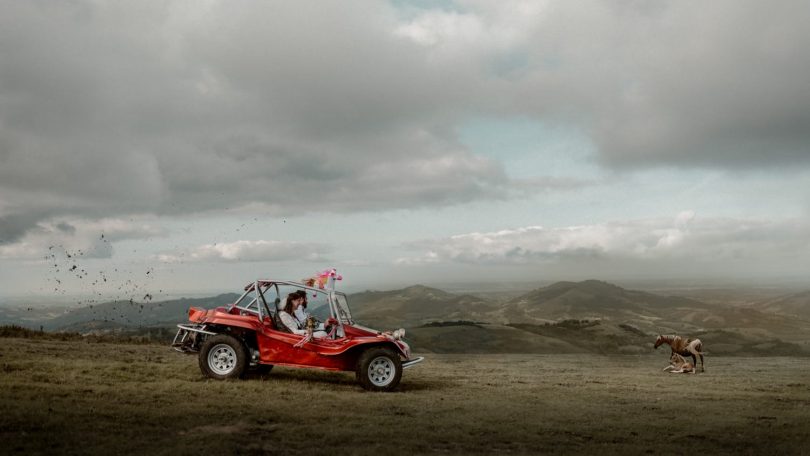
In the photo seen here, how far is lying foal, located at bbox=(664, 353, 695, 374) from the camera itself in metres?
22.5

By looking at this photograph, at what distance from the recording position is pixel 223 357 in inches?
572

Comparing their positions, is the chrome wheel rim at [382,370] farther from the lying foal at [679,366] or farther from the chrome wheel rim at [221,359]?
the lying foal at [679,366]

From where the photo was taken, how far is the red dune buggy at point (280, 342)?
47.5 ft

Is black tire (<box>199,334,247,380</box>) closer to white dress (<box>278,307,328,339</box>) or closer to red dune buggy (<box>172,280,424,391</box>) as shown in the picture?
red dune buggy (<box>172,280,424,391</box>)

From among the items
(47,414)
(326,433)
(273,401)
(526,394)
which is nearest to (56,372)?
(47,414)

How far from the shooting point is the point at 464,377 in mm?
18938

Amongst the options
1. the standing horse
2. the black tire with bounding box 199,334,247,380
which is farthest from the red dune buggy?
the standing horse

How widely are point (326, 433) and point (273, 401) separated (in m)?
2.93

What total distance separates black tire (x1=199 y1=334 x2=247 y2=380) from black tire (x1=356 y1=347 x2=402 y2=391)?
9.46 ft

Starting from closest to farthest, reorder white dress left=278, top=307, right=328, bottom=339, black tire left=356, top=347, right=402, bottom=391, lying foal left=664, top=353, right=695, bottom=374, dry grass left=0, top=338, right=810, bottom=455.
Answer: dry grass left=0, top=338, right=810, bottom=455, black tire left=356, top=347, right=402, bottom=391, white dress left=278, top=307, right=328, bottom=339, lying foal left=664, top=353, right=695, bottom=374

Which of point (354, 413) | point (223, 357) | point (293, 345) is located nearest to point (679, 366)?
point (293, 345)

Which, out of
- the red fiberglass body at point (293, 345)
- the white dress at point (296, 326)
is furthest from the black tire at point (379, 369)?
the white dress at point (296, 326)

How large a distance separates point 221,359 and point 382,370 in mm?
3994

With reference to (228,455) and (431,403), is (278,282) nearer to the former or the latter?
(431,403)
